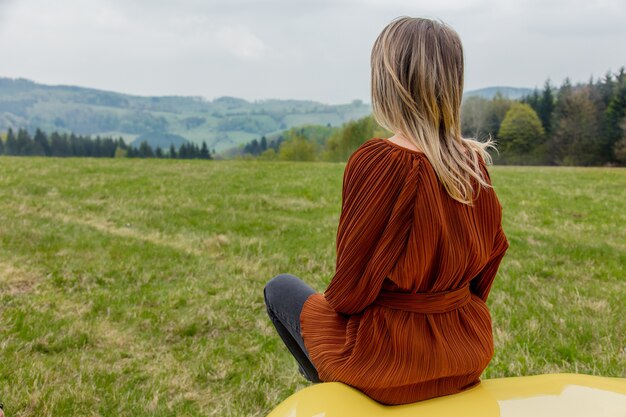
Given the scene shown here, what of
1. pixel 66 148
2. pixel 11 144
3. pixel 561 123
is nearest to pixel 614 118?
pixel 561 123

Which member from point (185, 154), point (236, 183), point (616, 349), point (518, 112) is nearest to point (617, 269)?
point (616, 349)

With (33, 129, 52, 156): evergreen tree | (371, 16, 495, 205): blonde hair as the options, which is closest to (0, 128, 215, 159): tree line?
(33, 129, 52, 156): evergreen tree

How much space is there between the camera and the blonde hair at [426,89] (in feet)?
8.18

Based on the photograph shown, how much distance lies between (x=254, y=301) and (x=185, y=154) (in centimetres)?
9406

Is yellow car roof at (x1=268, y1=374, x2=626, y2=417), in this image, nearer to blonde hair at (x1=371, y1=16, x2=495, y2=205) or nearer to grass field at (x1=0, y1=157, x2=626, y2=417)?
blonde hair at (x1=371, y1=16, x2=495, y2=205)

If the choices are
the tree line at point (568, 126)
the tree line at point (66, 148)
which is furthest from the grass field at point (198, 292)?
the tree line at point (66, 148)

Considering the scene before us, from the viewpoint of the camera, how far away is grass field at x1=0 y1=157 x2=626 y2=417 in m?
4.75

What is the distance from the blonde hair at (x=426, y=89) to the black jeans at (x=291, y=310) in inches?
52.7

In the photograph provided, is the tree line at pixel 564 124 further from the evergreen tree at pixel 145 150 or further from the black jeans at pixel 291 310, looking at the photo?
the evergreen tree at pixel 145 150

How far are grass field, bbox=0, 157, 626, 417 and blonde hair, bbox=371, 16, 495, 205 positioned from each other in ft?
9.35

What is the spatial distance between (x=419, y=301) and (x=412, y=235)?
350 mm

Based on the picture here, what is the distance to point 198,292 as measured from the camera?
7195 mm

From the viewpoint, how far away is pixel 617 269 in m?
8.02

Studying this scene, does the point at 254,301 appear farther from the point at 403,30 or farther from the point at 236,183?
the point at 236,183
